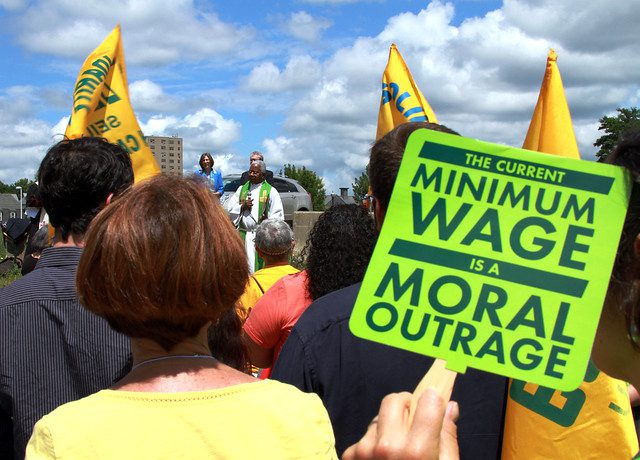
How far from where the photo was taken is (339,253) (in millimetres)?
3123

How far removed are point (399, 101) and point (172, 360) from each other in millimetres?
2985

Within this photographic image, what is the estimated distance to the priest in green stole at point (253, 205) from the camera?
344 inches

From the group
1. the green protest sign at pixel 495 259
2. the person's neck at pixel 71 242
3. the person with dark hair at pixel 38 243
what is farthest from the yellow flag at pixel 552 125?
the person with dark hair at pixel 38 243

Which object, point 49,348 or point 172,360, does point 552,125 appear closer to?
point 172,360

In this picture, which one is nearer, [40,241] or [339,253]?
[339,253]

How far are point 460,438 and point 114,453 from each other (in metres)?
0.99

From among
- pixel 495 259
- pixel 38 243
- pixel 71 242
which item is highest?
pixel 495 259

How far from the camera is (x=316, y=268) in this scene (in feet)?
10.4

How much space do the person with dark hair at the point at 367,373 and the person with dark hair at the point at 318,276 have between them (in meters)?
1.05

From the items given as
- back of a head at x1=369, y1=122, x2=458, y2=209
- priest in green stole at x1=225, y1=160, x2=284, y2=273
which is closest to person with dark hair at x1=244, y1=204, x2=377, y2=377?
back of a head at x1=369, y1=122, x2=458, y2=209

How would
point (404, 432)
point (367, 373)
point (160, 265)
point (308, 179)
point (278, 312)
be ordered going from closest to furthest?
point (404, 432)
point (160, 265)
point (367, 373)
point (278, 312)
point (308, 179)

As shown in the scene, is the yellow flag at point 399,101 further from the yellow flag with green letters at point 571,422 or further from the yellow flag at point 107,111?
the yellow flag with green letters at point 571,422

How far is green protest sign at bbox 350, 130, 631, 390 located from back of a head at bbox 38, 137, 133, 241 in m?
1.47

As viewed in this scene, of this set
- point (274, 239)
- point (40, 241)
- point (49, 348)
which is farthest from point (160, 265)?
point (40, 241)
